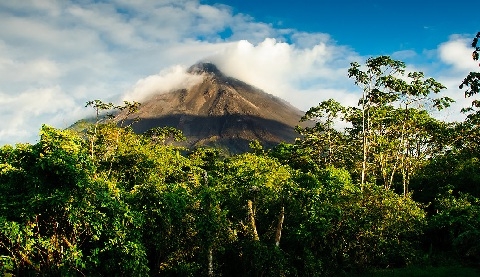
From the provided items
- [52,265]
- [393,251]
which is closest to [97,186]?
Answer: [52,265]

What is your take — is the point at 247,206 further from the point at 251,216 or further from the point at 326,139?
the point at 326,139

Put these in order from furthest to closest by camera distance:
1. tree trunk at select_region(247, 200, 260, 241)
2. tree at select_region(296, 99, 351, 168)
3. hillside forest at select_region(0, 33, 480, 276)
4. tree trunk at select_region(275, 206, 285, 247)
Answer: tree at select_region(296, 99, 351, 168) → tree trunk at select_region(247, 200, 260, 241) → tree trunk at select_region(275, 206, 285, 247) → hillside forest at select_region(0, 33, 480, 276)

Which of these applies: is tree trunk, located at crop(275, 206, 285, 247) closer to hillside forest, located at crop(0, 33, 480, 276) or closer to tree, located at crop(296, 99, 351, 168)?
hillside forest, located at crop(0, 33, 480, 276)

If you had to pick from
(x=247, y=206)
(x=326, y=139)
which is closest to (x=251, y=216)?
(x=247, y=206)

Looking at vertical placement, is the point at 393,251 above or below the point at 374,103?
below

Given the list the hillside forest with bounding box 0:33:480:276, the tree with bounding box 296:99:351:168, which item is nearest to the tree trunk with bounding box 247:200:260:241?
the hillside forest with bounding box 0:33:480:276

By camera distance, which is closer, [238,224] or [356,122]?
[238,224]

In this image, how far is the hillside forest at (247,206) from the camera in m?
14.1

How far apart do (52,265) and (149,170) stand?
13.4 metres

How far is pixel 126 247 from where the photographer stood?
14.6 metres

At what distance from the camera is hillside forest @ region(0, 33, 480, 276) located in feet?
46.3

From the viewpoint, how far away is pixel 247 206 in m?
23.3

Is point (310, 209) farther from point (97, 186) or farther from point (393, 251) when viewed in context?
point (97, 186)

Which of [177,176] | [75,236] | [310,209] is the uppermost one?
[177,176]
